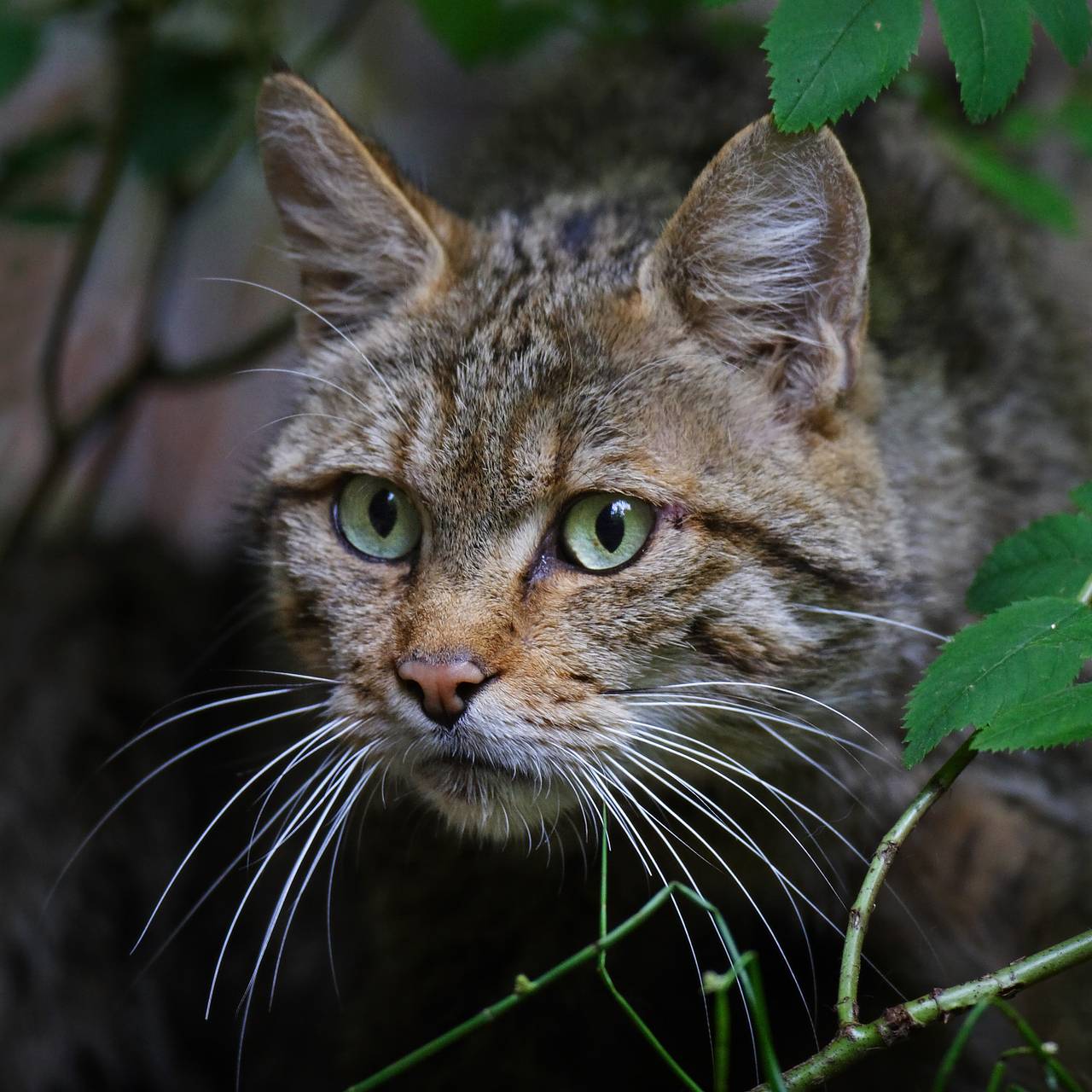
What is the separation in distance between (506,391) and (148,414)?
2430 millimetres

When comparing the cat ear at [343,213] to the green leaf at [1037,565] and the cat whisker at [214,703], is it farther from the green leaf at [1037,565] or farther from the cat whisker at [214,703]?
the green leaf at [1037,565]

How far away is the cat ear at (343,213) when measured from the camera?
2068mm

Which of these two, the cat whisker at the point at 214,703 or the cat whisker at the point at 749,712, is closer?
the cat whisker at the point at 749,712

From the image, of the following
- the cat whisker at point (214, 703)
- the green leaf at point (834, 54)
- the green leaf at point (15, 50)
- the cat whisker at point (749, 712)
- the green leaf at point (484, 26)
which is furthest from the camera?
the green leaf at point (484, 26)

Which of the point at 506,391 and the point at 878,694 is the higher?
the point at 506,391

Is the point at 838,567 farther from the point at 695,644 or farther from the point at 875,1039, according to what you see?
the point at 875,1039

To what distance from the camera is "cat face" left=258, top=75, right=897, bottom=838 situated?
1762mm

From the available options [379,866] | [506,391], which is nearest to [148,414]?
[379,866]

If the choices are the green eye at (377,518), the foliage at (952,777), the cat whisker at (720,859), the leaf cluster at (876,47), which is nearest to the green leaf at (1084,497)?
the foliage at (952,777)

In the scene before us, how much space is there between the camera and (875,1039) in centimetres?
151

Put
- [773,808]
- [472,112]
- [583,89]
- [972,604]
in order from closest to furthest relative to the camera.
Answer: [972,604] → [773,808] → [583,89] → [472,112]

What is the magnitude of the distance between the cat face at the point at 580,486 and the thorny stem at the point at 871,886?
281 millimetres

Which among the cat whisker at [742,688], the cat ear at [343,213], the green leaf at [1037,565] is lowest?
the cat whisker at [742,688]

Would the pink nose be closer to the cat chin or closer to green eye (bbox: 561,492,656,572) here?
the cat chin
